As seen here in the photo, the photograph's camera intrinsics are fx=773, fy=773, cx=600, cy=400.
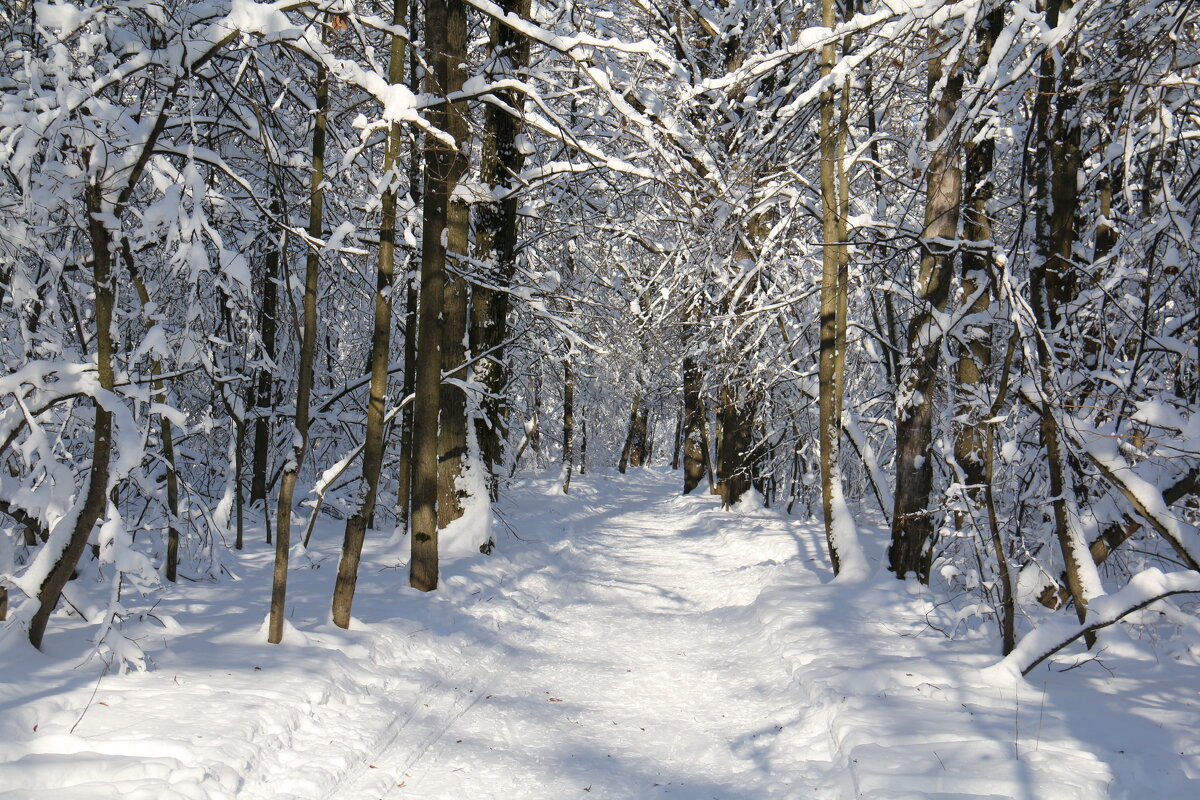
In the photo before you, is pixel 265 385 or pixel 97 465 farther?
pixel 265 385

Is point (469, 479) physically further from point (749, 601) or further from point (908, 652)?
point (908, 652)

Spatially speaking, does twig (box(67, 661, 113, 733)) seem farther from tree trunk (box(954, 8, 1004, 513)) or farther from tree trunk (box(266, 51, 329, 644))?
tree trunk (box(954, 8, 1004, 513))

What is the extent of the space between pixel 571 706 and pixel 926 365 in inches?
198

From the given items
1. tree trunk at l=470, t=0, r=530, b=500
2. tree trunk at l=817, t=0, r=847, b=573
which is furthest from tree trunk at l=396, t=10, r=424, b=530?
tree trunk at l=817, t=0, r=847, b=573

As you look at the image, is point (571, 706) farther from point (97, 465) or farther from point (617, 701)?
point (97, 465)

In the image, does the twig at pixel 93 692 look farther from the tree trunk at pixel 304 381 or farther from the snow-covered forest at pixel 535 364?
the tree trunk at pixel 304 381

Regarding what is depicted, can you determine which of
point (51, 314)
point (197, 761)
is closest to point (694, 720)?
point (197, 761)

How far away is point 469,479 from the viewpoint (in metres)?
10.7

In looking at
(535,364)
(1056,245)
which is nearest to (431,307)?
(1056,245)

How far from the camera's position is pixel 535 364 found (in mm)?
14320

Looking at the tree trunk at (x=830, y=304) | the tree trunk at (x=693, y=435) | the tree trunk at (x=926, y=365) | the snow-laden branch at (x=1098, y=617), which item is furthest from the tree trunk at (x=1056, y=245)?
the tree trunk at (x=693, y=435)

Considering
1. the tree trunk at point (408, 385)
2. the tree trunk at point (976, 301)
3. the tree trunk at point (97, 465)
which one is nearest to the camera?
the tree trunk at point (97, 465)

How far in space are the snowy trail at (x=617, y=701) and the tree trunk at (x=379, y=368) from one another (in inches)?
55.8

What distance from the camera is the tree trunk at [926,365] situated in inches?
332
